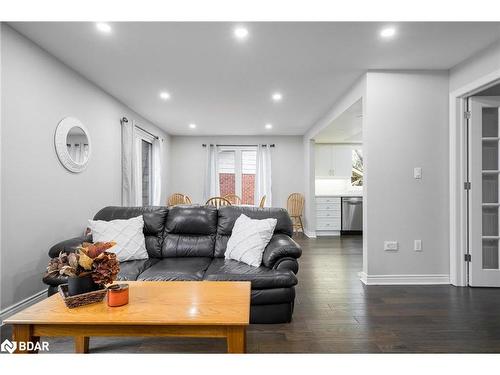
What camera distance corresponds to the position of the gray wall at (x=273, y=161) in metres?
7.63

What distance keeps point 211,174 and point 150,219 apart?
4.50 metres

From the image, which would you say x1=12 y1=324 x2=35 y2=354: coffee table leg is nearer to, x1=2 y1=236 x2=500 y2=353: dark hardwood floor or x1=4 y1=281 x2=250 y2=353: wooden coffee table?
x1=4 y1=281 x2=250 y2=353: wooden coffee table

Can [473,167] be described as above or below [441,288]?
above

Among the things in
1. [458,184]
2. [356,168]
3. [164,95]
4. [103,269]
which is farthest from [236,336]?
[356,168]

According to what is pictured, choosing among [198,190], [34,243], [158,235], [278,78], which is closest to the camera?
[34,243]

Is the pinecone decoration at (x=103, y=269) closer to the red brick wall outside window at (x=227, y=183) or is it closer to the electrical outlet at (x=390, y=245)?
the electrical outlet at (x=390, y=245)

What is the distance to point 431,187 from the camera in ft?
11.1

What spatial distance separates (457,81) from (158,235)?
3.67 m

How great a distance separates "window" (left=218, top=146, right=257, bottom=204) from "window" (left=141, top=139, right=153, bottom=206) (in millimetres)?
1900

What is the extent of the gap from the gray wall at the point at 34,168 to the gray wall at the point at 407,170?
3.39 m

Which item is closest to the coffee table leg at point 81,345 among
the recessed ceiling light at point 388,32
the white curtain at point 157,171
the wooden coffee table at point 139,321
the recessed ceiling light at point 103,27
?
the wooden coffee table at point 139,321
